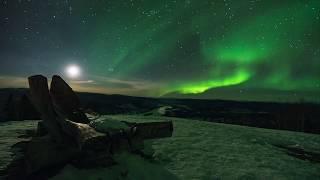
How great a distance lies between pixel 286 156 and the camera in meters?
13.0

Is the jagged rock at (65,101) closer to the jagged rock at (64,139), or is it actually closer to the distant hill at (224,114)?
the jagged rock at (64,139)

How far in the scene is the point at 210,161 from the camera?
11586 mm

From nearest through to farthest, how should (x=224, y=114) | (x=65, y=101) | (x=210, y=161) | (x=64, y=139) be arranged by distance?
(x=64, y=139) → (x=210, y=161) → (x=65, y=101) → (x=224, y=114)

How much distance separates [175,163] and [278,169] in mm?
3594

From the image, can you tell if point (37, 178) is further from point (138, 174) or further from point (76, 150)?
point (138, 174)

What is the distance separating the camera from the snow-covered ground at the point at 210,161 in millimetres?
9672

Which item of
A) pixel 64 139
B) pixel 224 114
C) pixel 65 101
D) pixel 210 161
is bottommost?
pixel 224 114

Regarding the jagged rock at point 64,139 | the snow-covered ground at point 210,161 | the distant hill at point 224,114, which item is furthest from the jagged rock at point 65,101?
the distant hill at point 224,114

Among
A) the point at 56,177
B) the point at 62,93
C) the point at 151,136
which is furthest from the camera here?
the point at 151,136

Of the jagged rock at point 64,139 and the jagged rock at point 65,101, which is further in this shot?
the jagged rock at point 65,101

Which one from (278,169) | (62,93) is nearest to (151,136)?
(62,93)

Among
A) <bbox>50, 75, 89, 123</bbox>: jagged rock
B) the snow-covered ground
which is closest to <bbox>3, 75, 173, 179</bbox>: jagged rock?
<bbox>50, 75, 89, 123</bbox>: jagged rock

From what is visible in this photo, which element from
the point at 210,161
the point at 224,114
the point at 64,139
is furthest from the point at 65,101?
the point at 224,114

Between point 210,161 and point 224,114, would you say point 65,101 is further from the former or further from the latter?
point 224,114
